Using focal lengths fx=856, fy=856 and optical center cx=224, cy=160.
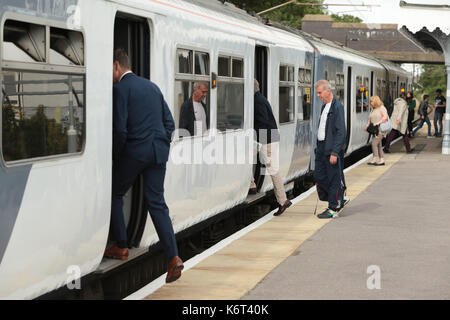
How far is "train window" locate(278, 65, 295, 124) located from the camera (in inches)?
499

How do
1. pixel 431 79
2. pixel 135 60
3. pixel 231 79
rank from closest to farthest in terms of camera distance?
pixel 135 60, pixel 231 79, pixel 431 79

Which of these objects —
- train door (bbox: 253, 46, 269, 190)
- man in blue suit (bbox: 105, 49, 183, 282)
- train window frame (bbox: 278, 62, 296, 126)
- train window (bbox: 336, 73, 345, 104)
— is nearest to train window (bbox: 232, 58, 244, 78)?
train door (bbox: 253, 46, 269, 190)

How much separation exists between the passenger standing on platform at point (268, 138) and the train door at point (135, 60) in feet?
12.6

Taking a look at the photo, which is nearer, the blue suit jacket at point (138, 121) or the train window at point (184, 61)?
the blue suit jacket at point (138, 121)

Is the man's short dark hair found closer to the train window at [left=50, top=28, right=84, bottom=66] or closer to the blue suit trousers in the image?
the train window at [left=50, top=28, right=84, bottom=66]

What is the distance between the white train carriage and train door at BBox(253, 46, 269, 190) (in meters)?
1.55

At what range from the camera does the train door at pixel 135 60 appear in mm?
7070

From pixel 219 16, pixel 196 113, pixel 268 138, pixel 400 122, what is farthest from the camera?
pixel 400 122

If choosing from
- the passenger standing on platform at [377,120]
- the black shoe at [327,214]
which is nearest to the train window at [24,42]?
the black shoe at [327,214]

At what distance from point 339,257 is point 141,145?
2567 mm

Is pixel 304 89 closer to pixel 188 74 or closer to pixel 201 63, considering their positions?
pixel 201 63

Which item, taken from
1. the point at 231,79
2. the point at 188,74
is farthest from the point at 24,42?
the point at 231,79

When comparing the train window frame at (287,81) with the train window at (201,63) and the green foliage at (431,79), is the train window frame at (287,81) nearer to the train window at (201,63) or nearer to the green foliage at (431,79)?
the train window at (201,63)

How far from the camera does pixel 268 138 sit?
11047 mm
